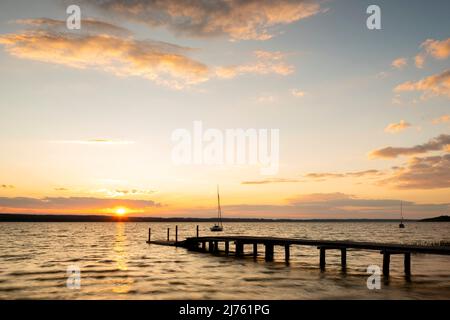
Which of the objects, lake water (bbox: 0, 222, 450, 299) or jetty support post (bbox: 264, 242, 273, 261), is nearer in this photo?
lake water (bbox: 0, 222, 450, 299)

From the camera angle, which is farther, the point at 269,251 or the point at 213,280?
the point at 269,251

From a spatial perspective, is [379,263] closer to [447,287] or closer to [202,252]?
[447,287]

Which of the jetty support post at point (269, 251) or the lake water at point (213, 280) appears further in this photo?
the jetty support post at point (269, 251)

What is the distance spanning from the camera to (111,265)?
38500 millimetres

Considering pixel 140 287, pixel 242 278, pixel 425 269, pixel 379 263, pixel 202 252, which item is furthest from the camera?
pixel 202 252

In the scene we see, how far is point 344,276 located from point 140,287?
14018 millimetres

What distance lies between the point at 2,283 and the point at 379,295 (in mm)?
21699

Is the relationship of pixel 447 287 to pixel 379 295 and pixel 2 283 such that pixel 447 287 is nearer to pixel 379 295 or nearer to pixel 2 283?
pixel 379 295
